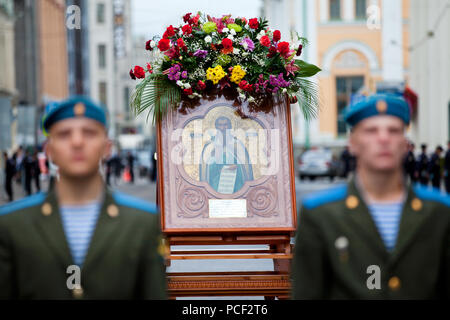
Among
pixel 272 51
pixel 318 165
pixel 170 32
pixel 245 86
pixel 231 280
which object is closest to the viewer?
pixel 231 280

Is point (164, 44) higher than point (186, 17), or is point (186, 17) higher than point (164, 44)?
point (186, 17)

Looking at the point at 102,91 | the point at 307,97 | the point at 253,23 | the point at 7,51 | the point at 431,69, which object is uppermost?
the point at 102,91

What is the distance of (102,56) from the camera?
3285 inches

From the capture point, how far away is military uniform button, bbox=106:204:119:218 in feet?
12.5

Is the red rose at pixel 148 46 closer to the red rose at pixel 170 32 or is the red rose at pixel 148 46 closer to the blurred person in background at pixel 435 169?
the red rose at pixel 170 32

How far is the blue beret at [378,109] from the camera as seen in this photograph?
3.87 metres

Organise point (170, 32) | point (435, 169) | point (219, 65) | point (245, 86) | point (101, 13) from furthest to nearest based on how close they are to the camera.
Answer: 1. point (101, 13)
2. point (435, 169)
3. point (170, 32)
4. point (219, 65)
5. point (245, 86)

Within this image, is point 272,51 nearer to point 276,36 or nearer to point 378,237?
point 276,36

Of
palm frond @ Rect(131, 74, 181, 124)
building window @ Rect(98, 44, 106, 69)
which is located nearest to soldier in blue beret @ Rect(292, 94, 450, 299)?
palm frond @ Rect(131, 74, 181, 124)

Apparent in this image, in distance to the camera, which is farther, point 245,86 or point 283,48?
point 283,48

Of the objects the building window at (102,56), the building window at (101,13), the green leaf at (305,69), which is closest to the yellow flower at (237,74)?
the green leaf at (305,69)

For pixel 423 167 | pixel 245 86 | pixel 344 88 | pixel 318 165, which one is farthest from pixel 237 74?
pixel 344 88

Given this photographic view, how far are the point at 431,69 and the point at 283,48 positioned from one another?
31947 mm
